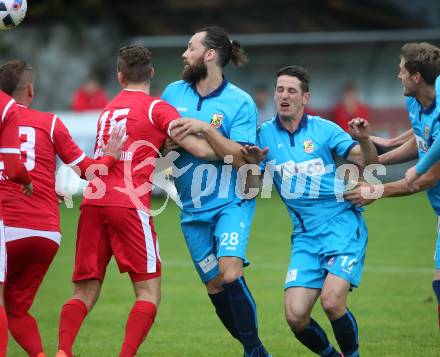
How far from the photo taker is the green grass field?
8.64m

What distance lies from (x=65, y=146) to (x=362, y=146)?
2314 mm

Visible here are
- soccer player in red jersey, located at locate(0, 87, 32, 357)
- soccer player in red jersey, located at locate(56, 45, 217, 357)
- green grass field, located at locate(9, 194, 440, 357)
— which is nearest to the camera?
soccer player in red jersey, located at locate(0, 87, 32, 357)

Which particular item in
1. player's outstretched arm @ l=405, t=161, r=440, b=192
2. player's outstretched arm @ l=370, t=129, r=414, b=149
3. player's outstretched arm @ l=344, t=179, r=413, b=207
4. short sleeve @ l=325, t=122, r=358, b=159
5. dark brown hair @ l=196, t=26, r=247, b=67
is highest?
dark brown hair @ l=196, t=26, r=247, b=67

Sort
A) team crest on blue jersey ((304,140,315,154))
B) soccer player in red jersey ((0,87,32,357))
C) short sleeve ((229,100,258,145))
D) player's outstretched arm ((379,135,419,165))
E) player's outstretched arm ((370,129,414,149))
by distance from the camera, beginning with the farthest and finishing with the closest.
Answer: player's outstretched arm ((370,129,414,149)) < player's outstretched arm ((379,135,419,165)) < team crest on blue jersey ((304,140,315,154)) < short sleeve ((229,100,258,145)) < soccer player in red jersey ((0,87,32,357))

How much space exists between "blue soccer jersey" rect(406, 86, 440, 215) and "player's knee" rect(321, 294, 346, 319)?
114cm

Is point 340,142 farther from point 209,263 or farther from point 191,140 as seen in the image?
point 209,263

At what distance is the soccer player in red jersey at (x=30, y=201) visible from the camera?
23.2ft

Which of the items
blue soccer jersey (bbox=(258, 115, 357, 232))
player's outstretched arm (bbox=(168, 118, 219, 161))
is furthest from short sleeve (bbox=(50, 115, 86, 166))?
blue soccer jersey (bbox=(258, 115, 357, 232))

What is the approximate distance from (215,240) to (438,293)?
181cm

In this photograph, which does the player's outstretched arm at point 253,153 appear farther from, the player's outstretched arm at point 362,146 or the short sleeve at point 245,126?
the player's outstretched arm at point 362,146

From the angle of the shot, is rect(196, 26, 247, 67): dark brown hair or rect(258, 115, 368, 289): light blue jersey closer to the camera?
rect(258, 115, 368, 289): light blue jersey

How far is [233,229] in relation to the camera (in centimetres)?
743

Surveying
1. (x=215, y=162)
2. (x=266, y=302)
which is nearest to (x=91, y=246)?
(x=215, y=162)

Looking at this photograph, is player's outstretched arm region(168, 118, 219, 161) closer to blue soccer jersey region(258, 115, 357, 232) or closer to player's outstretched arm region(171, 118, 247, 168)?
player's outstretched arm region(171, 118, 247, 168)
